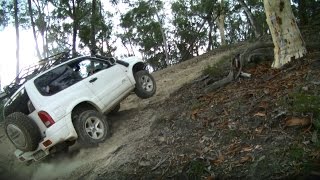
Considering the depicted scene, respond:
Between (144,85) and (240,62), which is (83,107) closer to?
(144,85)

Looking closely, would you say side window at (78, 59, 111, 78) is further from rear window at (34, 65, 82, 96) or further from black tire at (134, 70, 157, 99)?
black tire at (134, 70, 157, 99)

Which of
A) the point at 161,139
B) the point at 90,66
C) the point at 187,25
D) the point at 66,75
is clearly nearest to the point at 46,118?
the point at 66,75

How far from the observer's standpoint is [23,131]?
699cm

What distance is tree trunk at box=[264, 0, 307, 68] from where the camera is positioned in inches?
306

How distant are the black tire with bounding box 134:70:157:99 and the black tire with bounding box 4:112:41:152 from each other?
3222 millimetres

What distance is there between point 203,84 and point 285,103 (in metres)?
3.15

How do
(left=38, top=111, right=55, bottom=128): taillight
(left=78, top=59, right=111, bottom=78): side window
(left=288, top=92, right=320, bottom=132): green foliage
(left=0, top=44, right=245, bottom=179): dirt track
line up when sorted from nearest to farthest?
(left=288, top=92, right=320, bottom=132): green foliage → (left=0, top=44, right=245, bottom=179): dirt track → (left=38, top=111, right=55, bottom=128): taillight → (left=78, top=59, right=111, bottom=78): side window

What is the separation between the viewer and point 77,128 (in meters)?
7.46

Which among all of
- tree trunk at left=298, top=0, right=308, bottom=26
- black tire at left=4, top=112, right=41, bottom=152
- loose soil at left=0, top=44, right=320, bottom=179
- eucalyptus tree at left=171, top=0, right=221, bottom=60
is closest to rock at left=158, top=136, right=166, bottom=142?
loose soil at left=0, top=44, right=320, bottom=179

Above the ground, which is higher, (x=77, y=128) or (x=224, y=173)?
(x=77, y=128)

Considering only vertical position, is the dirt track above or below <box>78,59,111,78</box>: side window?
below

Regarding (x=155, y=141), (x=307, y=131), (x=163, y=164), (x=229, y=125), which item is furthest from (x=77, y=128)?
(x=307, y=131)

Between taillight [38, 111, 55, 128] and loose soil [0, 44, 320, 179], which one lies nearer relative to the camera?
loose soil [0, 44, 320, 179]

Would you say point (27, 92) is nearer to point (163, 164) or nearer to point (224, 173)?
point (163, 164)
